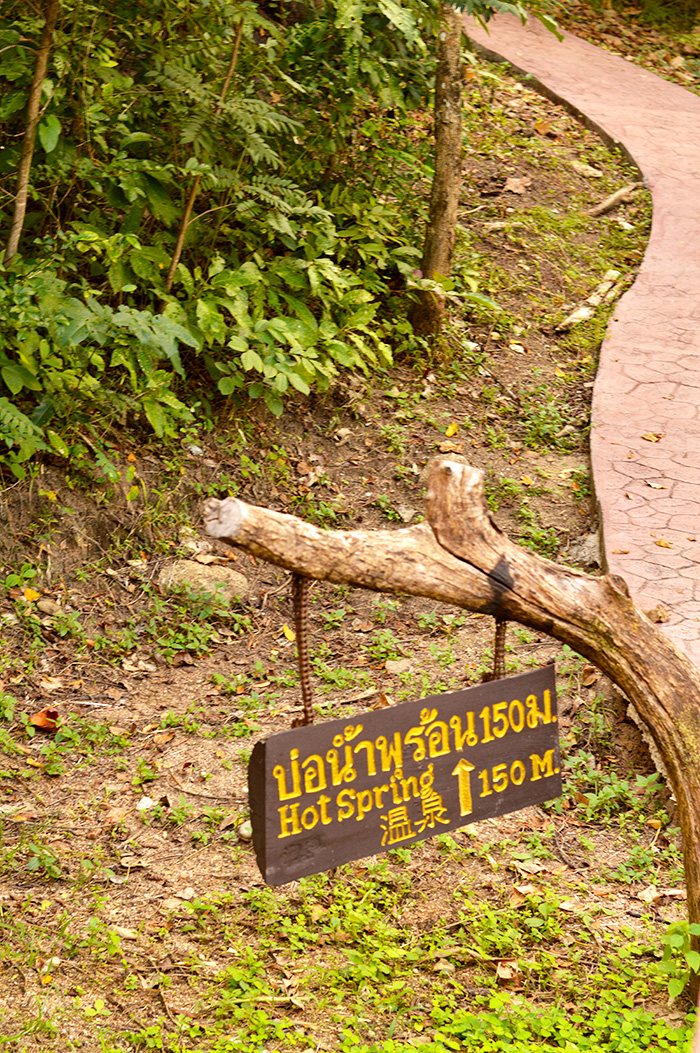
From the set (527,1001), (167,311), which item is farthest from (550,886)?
(167,311)

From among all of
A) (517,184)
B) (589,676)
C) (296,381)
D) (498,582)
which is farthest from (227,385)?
(517,184)

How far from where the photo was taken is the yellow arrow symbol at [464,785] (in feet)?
7.93

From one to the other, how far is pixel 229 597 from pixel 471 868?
1924 millimetres

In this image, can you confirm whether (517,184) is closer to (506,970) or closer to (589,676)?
(589,676)

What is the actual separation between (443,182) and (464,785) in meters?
4.73

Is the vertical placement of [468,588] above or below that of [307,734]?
above

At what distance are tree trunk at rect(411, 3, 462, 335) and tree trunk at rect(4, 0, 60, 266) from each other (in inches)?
103

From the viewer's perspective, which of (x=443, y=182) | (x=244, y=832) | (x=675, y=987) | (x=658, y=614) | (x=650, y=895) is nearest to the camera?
(x=675, y=987)

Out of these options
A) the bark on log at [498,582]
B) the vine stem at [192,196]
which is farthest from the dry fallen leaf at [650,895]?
the vine stem at [192,196]

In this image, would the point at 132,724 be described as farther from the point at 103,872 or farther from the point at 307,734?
the point at 307,734

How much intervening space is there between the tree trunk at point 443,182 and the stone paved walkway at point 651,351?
61cm

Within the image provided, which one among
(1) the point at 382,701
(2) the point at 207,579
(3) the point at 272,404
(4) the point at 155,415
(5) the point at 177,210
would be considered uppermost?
(5) the point at 177,210

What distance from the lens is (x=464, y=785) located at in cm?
243

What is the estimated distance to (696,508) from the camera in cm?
→ 511
